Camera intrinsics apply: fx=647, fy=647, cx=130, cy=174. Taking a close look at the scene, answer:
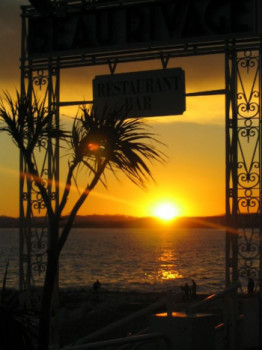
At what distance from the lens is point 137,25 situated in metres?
11.5

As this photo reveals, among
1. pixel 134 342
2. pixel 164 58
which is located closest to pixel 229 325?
pixel 134 342

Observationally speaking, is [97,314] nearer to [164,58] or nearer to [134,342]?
[164,58]

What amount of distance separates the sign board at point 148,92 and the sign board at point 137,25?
524mm

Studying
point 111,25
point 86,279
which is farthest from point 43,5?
point 86,279

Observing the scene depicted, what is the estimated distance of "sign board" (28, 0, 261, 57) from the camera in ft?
35.9

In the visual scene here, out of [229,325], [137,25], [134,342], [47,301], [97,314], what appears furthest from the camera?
[97,314]

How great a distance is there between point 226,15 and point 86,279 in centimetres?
7465

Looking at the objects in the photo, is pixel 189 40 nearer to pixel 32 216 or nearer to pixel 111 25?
pixel 111 25

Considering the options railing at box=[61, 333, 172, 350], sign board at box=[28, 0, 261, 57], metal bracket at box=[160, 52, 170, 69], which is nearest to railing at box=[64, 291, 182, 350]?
railing at box=[61, 333, 172, 350]

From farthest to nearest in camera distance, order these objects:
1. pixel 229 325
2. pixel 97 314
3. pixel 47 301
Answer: pixel 97 314 → pixel 229 325 → pixel 47 301

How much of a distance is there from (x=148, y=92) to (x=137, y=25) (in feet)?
4.16

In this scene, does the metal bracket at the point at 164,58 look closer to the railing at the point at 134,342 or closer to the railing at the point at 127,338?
the railing at the point at 127,338

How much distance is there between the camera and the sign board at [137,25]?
1095cm

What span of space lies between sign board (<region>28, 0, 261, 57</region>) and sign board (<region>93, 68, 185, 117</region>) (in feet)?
1.72
